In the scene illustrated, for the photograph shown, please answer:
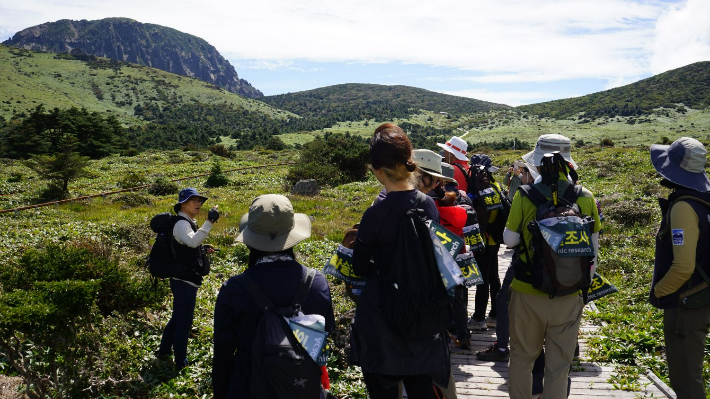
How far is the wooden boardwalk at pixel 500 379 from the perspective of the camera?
4622 mm

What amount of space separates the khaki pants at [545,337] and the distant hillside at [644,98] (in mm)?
101769

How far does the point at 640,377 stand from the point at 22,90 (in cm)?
12804

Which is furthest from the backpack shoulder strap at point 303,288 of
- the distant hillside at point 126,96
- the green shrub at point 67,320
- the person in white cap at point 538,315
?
the distant hillside at point 126,96

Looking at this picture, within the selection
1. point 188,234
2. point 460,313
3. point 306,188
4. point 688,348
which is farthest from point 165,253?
point 306,188

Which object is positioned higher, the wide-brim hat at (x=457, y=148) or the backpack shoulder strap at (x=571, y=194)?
the wide-brim hat at (x=457, y=148)

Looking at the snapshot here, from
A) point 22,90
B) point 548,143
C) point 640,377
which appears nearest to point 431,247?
point 548,143

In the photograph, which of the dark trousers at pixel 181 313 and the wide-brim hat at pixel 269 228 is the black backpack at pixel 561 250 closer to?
the wide-brim hat at pixel 269 228

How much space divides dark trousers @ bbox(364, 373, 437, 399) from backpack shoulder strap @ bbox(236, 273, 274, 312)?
997 millimetres

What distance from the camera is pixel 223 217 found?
15.2 meters

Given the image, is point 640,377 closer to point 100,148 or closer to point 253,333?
point 253,333

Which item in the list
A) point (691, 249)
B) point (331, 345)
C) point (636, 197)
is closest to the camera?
point (691, 249)

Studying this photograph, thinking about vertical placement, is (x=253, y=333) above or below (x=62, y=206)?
above

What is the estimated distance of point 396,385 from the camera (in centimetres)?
295

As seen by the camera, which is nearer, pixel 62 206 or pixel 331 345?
pixel 331 345
